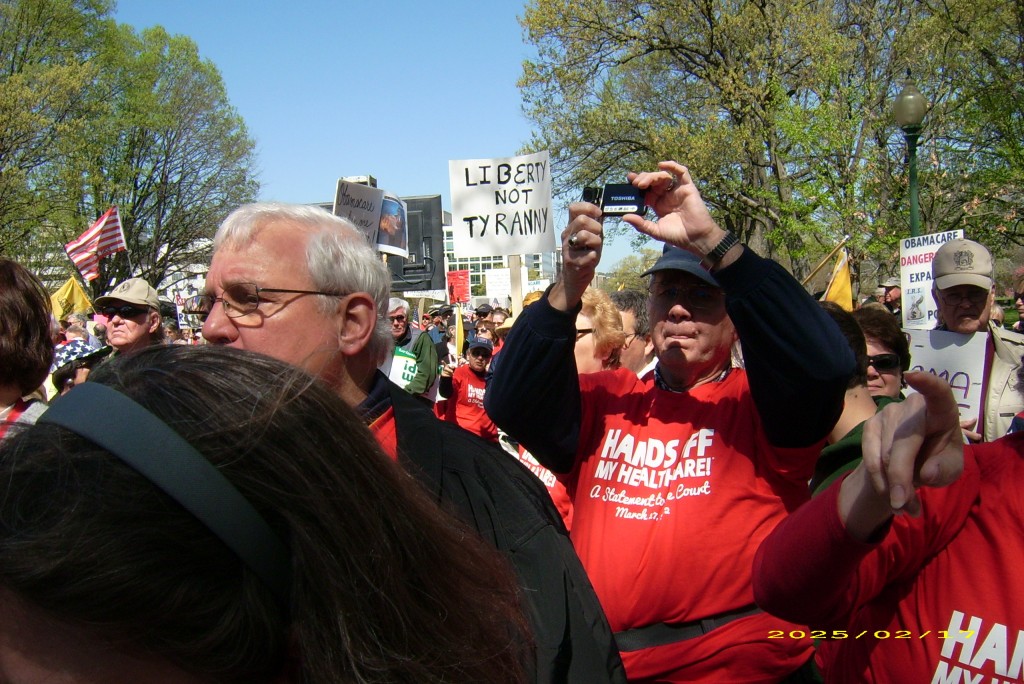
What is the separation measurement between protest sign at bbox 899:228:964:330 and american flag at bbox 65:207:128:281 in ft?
46.2

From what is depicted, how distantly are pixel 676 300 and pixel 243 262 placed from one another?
1.29 meters

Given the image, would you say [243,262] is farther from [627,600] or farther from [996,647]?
[996,647]

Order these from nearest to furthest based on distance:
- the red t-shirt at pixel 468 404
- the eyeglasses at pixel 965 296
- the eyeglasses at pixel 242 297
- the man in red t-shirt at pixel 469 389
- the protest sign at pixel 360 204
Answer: the eyeglasses at pixel 242 297 < the eyeglasses at pixel 965 296 < the protest sign at pixel 360 204 < the red t-shirt at pixel 468 404 < the man in red t-shirt at pixel 469 389

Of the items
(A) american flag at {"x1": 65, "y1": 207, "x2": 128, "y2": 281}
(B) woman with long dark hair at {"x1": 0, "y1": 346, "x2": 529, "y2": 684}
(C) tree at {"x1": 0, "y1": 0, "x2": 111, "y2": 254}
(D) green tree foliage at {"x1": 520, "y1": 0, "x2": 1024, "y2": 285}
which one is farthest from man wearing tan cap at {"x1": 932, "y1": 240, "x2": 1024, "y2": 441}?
(C) tree at {"x1": 0, "y1": 0, "x2": 111, "y2": 254}

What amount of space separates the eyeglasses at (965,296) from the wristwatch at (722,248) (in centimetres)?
336

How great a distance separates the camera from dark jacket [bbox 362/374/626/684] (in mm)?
1469

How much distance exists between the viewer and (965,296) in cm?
494

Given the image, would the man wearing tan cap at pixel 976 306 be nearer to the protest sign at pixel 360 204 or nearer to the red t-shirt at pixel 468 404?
the red t-shirt at pixel 468 404

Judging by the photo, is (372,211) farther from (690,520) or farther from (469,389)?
(690,520)

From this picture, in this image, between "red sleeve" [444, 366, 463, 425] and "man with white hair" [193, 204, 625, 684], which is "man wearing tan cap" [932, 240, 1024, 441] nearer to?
"man with white hair" [193, 204, 625, 684]

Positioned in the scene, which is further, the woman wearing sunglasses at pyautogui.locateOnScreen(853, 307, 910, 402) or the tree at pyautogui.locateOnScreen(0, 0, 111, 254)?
the tree at pyautogui.locateOnScreen(0, 0, 111, 254)

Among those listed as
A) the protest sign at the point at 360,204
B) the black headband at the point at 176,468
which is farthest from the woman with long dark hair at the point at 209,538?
the protest sign at the point at 360,204

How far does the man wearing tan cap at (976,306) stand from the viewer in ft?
14.8

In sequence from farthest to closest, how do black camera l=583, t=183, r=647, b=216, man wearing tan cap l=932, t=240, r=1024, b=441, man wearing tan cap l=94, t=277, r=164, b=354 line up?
man wearing tan cap l=94, t=277, r=164, b=354 < man wearing tan cap l=932, t=240, r=1024, b=441 < black camera l=583, t=183, r=647, b=216
